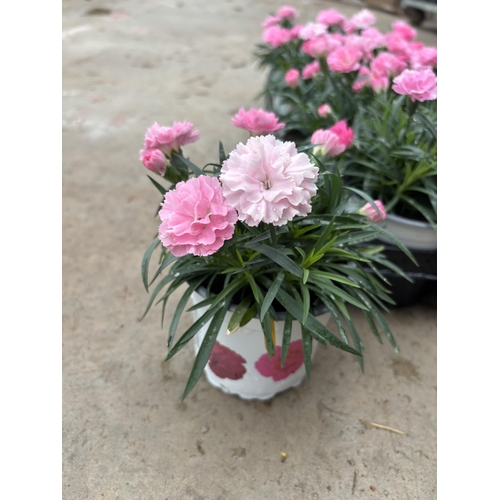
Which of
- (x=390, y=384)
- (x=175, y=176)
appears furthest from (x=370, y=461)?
(x=175, y=176)

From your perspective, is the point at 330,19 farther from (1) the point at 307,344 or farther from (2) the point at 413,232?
(1) the point at 307,344

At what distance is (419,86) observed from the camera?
39.5 inches

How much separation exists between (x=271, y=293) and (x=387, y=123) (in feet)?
2.43

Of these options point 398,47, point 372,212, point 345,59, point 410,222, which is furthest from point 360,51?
point 372,212

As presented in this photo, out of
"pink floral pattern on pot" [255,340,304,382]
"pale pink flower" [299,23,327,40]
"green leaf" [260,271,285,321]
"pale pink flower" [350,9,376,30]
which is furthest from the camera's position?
"pale pink flower" [350,9,376,30]

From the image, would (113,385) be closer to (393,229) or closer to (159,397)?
(159,397)

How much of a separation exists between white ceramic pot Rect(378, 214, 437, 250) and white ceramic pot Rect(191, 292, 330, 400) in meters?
0.41

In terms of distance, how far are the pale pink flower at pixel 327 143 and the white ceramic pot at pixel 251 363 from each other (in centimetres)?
37

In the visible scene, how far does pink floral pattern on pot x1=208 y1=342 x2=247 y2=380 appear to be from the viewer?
104 cm

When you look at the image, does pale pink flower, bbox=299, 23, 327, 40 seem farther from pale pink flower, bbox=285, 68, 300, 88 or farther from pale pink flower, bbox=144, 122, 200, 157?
pale pink flower, bbox=144, 122, 200, 157

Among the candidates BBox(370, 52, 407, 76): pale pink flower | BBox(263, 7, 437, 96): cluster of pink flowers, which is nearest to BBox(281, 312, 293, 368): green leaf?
BBox(263, 7, 437, 96): cluster of pink flowers

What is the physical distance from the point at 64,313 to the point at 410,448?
1.06m

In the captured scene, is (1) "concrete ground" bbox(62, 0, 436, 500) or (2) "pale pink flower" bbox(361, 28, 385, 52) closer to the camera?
(1) "concrete ground" bbox(62, 0, 436, 500)

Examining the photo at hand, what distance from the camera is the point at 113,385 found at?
117cm
